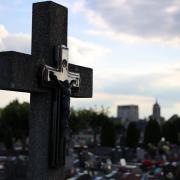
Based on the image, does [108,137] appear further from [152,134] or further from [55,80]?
[55,80]

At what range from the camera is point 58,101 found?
16.5 ft

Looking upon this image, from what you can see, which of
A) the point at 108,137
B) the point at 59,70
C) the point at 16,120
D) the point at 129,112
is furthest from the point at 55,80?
the point at 129,112

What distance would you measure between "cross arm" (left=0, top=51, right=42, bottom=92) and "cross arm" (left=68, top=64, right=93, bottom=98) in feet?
3.13

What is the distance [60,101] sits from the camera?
199 inches

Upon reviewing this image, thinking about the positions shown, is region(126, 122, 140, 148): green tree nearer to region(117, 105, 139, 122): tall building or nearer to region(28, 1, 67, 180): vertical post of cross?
region(28, 1, 67, 180): vertical post of cross

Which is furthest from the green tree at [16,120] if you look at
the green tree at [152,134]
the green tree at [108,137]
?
the green tree at [152,134]

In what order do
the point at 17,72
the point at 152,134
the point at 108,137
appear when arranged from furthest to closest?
1. the point at 152,134
2. the point at 108,137
3. the point at 17,72

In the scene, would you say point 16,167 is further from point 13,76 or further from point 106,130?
point 106,130

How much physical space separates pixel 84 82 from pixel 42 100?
37.4 inches

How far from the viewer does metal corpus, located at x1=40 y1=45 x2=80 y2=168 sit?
4828 millimetres

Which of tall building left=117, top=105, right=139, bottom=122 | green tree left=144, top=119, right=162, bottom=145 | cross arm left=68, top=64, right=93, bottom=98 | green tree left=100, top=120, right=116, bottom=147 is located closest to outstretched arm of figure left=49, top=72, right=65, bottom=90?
cross arm left=68, top=64, right=93, bottom=98

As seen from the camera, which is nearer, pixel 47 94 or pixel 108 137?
pixel 47 94

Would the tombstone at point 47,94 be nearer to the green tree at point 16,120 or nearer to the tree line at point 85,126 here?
the tree line at point 85,126

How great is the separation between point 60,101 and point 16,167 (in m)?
16.1
